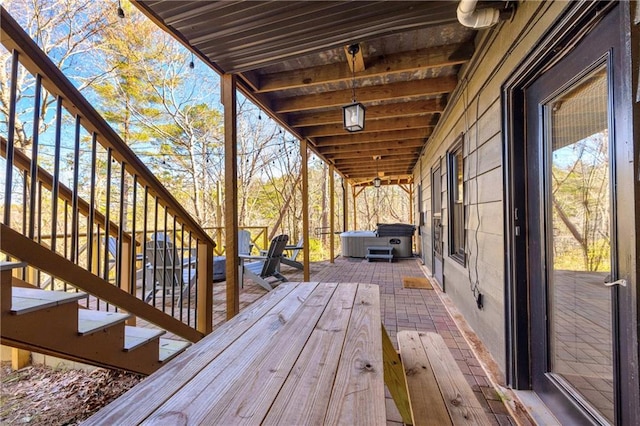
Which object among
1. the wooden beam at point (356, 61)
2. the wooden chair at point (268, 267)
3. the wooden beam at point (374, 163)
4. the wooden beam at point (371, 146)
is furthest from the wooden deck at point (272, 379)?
the wooden beam at point (374, 163)

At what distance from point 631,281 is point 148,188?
240 cm

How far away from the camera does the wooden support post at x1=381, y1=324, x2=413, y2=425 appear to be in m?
1.35

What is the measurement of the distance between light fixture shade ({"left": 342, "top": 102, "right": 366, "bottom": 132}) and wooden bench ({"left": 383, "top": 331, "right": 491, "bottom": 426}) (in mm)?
2171

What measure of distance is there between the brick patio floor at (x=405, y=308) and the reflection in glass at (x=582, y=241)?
48cm

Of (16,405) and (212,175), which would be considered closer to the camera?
(16,405)

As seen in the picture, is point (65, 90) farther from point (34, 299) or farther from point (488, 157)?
point (488, 157)

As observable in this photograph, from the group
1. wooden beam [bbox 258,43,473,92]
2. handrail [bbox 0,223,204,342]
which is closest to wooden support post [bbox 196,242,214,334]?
handrail [bbox 0,223,204,342]

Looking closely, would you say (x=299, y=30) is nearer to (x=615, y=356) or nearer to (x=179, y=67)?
(x=615, y=356)

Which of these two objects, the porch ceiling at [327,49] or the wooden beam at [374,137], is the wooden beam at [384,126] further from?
the wooden beam at [374,137]

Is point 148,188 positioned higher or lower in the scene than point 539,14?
lower

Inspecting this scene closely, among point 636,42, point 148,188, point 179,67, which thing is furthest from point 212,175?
point 636,42

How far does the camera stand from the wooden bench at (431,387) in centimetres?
101

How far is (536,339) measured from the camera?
1609mm

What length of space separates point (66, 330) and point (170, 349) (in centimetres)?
93
